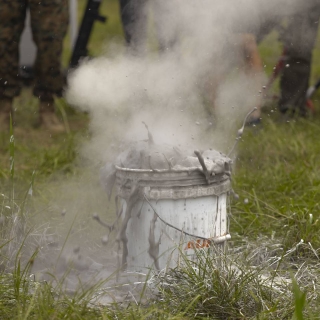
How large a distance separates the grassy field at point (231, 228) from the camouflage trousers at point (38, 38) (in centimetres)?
42

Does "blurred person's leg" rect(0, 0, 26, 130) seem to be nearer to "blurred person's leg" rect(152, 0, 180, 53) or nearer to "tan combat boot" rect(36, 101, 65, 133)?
"tan combat boot" rect(36, 101, 65, 133)

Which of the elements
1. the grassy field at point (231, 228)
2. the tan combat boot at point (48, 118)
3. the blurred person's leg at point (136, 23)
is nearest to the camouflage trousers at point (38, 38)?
the tan combat boot at point (48, 118)

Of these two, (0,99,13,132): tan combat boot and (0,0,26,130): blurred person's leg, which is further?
(0,99,13,132): tan combat boot

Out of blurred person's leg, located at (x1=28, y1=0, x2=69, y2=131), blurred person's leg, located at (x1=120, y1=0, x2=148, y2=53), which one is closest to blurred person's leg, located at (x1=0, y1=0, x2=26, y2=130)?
blurred person's leg, located at (x1=28, y1=0, x2=69, y2=131)

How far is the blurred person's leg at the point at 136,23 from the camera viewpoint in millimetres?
3311

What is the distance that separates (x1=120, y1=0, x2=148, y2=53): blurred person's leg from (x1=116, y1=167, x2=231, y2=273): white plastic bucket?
1.03 meters

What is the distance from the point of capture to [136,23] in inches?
144

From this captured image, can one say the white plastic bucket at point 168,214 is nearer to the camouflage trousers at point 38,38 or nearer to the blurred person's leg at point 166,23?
the blurred person's leg at point 166,23

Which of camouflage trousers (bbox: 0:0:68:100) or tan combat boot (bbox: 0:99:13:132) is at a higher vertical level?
camouflage trousers (bbox: 0:0:68:100)

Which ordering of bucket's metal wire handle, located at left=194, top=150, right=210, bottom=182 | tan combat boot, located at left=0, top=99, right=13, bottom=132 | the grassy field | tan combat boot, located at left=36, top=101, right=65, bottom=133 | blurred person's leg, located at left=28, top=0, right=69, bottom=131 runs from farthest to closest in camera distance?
1. tan combat boot, located at left=36, top=101, right=65, bottom=133
2. tan combat boot, located at left=0, top=99, right=13, bottom=132
3. blurred person's leg, located at left=28, top=0, right=69, bottom=131
4. bucket's metal wire handle, located at left=194, top=150, right=210, bottom=182
5. the grassy field

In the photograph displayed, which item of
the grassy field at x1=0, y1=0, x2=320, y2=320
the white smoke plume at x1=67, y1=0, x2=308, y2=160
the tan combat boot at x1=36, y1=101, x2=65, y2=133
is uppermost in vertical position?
the white smoke plume at x1=67, y1=0, x2=308, y2=160

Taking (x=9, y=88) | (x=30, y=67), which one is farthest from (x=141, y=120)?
(x=30, y=67)

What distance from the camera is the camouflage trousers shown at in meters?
4.36

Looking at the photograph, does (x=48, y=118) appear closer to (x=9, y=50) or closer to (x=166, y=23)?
(x=9, y=50)
